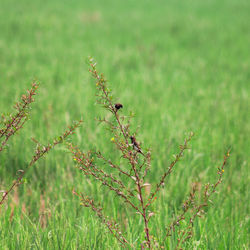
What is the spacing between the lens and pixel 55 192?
2.04m

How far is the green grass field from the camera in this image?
64.2 inches

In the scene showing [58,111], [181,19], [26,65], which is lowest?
[58,111]

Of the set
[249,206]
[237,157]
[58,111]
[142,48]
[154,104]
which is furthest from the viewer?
[142,48]

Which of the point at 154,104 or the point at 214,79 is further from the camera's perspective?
the point at 214,79

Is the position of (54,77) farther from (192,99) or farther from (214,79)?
(214,79)

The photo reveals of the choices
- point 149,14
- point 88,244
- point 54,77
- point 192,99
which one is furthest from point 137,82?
point 149,14

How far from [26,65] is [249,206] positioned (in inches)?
160

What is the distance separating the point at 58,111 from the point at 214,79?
106 inches

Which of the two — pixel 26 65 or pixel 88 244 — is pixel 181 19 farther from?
pixel 88 244

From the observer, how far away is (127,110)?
4.67ft

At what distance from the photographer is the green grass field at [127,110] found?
1.63 meters

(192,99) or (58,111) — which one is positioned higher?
(192,99)

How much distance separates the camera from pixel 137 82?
457 centimetres

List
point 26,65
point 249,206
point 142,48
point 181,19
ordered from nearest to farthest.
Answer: point 249,206 → point 26,65 → point 142,48 → point 181,19
